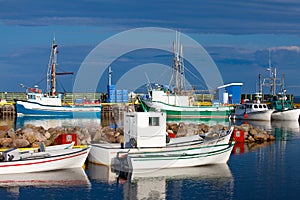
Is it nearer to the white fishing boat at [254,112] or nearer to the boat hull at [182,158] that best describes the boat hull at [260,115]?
the white fishing boat at [254,112]

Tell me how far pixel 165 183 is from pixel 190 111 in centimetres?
5332

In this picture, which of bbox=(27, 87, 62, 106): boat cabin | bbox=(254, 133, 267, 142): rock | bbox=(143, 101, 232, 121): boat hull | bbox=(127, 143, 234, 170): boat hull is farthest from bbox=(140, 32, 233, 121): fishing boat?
bbox=(127, 143, 234, 170): boat hull

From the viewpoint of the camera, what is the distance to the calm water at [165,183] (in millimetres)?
21641

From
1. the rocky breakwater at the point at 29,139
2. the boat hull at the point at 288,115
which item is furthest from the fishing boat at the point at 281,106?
the rocky breakwater at the point at 29,139

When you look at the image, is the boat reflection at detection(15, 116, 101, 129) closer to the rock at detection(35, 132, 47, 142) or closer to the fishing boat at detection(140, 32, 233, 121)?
the fishing boat at detection(140, 32, 233, 121)

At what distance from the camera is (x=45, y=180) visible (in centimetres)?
2397

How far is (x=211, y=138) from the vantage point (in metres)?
29.4

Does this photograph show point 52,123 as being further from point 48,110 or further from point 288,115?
point 288,115

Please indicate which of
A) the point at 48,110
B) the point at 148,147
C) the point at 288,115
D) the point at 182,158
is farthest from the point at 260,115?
the point at 148,147

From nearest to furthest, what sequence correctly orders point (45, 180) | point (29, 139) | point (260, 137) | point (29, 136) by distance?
1. point (45, 180)
2. point (29, 139)
3. point (29, 136)
4. point (260, 137)

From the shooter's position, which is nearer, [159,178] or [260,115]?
[159,178]

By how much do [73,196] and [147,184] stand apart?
360 centimetres

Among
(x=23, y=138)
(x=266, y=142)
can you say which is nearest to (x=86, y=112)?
(x=266, y=142)

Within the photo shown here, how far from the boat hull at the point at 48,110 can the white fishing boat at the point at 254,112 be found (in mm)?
19834
